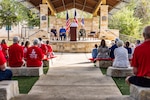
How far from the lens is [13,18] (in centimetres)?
3712

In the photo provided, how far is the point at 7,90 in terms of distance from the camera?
5.21 m


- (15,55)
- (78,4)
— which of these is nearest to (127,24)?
(78,4)

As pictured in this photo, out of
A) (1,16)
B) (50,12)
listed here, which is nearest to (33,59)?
(50,12)

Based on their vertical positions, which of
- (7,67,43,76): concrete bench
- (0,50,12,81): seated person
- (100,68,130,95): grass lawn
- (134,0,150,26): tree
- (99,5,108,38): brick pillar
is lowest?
(100,68,130,95): grass lawn

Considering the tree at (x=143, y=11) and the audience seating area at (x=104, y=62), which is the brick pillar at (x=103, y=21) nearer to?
the audience seating area at (x=104, y=62)

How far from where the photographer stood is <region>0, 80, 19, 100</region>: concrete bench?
517 centimetres

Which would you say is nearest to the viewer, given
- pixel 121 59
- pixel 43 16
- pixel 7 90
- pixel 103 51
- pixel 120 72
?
pixel 7 90

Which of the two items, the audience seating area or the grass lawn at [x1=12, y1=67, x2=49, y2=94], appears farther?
the audience seating area

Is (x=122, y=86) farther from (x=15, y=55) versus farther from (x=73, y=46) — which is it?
(x=73, y=46)

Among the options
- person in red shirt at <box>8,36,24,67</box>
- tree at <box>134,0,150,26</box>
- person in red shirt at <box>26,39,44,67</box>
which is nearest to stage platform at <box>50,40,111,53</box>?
person in red shirt at <box>26,39,44,67</box>

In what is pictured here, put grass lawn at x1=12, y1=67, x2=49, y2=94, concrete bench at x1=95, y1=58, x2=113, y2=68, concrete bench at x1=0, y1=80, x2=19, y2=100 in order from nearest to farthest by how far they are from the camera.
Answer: concrete bench at x1=0, y1=80, x2=19, y2=100 → grass lawn at x1=12, y1=67, x2=49, y2=94 → concrete bench at x1=95, y1=58, x2=113, y2=68

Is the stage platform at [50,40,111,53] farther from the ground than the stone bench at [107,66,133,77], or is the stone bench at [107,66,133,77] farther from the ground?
the stage platform at [50,40,111,53]

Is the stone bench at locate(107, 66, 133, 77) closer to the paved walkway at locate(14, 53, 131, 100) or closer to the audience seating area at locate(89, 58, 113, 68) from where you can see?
the paved walkway at locate(14, 53, 131, 100)

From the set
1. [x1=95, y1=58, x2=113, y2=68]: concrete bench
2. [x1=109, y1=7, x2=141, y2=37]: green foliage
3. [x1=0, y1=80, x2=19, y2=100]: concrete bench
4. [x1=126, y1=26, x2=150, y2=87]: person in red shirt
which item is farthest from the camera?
[x1=109, y1=7, x2=141, y2=37]: green foliage
